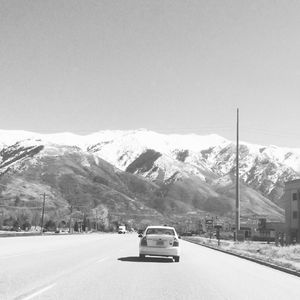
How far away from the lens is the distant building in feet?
316

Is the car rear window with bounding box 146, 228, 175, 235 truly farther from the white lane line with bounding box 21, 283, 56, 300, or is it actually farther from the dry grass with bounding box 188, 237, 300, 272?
the white lane line with bounding box 21, 283, 56, 300

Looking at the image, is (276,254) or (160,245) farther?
(276,254)

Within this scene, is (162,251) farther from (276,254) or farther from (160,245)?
(276,254)

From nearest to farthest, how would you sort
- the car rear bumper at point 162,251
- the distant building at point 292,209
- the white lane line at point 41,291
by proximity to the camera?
the white lane line at point 41,291
the car rear bumper at point 162,251
the distant building at point 292,209

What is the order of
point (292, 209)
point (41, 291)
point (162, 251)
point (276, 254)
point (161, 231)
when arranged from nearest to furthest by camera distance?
1. point (41, 291)
2. point (162, 251)
3. point (161, 231)
4. point (276, 254)
5. point (292, 209)

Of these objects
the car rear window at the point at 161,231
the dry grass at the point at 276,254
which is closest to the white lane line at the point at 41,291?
the dry grass at the point at 276,254

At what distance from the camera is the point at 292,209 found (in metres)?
99.4

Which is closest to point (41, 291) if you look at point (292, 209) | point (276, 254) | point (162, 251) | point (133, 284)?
point (133, 284)

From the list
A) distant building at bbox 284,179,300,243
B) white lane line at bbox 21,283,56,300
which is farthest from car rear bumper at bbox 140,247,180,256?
distant building at bbox 284,179,300,243

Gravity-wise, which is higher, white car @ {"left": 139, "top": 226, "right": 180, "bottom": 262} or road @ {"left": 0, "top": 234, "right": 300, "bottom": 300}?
white car @ {"left": 139, "top": 226, "right": 180, "bottom": 262}

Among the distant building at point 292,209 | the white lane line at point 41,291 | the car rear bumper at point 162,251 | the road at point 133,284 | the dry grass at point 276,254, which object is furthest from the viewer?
the distant building at point 292,209

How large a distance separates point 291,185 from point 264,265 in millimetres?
79287

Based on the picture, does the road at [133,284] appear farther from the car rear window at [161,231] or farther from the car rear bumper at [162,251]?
the car rear window at [161,231]

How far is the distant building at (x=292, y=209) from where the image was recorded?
96231 mm
